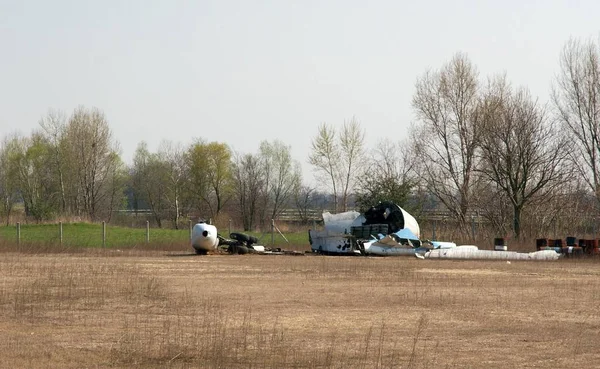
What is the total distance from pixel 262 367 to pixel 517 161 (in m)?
40.3

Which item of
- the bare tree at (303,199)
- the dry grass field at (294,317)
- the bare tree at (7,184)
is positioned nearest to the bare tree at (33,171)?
the bare tree at (7,184)

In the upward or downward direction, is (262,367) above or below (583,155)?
below

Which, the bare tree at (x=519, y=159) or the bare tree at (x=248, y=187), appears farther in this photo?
the bare tree at (x=248, y=187)

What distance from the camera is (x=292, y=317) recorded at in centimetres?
1559

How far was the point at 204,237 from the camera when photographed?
114 feet

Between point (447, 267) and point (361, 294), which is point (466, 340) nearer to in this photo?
point (361, 294)

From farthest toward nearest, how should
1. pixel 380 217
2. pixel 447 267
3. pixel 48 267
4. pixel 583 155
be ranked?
pixel 583 155 → pixel 380 217 → pixel 447 267 → pixel 48 267

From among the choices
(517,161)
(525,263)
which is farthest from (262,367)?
(517,161)

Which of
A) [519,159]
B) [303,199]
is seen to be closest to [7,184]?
[303,199]

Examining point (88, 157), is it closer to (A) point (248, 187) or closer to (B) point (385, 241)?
(A) point (248, 187)

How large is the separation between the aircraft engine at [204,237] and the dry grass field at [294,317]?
24.5ft

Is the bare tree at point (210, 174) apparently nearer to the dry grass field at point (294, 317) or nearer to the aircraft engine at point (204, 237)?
the aircraft engine at point (204, 237)

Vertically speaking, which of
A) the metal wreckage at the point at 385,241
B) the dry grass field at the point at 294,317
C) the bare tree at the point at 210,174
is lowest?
the dry grass field at the point at 294,317

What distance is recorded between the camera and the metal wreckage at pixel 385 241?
3459 centimetres
